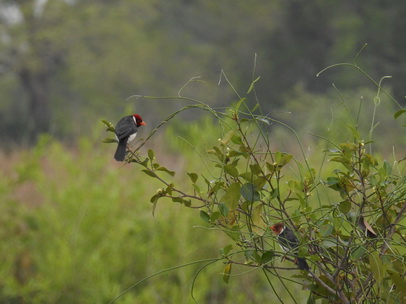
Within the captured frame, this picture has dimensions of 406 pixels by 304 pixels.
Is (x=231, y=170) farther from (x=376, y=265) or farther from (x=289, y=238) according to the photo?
(x=376, y=265)

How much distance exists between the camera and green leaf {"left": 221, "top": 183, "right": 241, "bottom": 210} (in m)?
1.66

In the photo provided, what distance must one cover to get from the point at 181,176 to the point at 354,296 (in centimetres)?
402

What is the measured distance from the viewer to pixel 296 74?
3394cm

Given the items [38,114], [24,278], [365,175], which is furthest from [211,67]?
[365,175]

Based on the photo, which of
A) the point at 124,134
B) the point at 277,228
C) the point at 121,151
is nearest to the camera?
the point at 277,228

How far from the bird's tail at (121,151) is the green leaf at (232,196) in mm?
278

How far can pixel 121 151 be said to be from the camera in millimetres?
1880

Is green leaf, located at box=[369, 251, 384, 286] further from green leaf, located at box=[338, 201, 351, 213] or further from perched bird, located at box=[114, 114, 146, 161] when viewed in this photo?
perched bird, located at box=[114, 114, 146, 161]

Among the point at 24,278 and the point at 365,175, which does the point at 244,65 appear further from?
the point at 365,175

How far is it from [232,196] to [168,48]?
3827cm

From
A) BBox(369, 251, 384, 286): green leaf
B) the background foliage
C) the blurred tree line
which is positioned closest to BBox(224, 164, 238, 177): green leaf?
BBox(369, 251, 384, 286): green leaf

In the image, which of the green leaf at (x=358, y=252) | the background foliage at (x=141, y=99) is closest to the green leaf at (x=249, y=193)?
the green leaf at (x=358, y=252)

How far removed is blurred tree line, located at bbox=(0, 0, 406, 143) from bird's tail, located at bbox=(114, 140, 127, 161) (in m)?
26.9

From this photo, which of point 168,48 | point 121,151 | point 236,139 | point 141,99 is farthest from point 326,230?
point 168,48
